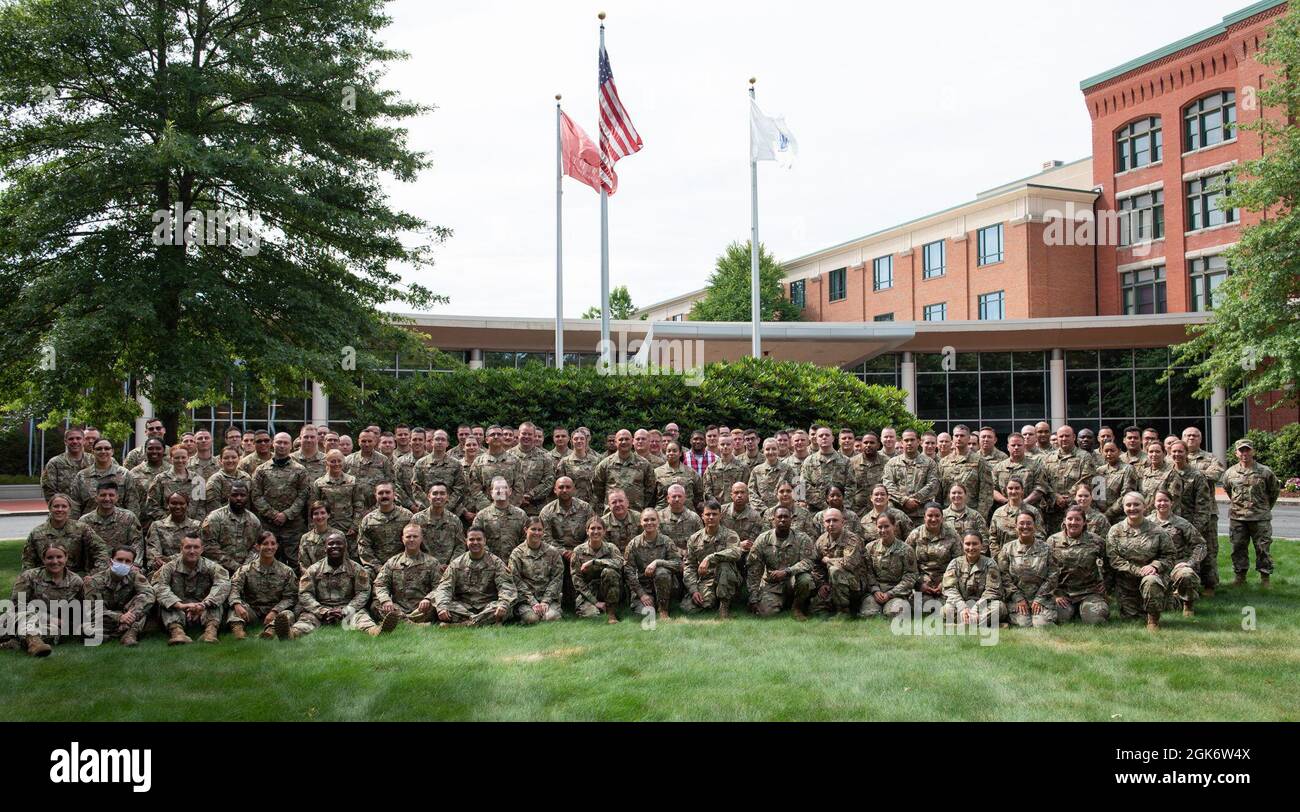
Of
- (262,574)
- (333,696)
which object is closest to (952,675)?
(333,696)

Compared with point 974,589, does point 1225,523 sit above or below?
below

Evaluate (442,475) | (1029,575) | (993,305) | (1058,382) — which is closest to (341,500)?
(442,475)

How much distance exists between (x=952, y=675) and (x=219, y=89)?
13.7 meters

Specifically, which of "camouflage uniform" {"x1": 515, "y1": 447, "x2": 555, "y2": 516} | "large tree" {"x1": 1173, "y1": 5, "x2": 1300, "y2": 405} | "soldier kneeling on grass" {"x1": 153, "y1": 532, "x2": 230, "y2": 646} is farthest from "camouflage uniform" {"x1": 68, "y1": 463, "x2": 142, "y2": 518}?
"large tree" {"x1": 1173, "y1": 5, "x2": 1300, "y2": 405}

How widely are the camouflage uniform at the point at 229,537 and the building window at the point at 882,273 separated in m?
43.9

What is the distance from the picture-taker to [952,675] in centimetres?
736

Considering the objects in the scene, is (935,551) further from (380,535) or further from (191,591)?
(191,591)

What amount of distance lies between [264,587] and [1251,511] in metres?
11.1

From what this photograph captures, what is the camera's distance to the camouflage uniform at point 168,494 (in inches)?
430

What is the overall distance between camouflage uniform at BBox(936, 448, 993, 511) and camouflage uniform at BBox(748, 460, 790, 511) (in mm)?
1907

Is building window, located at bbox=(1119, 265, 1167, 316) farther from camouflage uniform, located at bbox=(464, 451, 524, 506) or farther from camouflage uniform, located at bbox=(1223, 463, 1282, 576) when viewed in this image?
camouflage uniform, located at bbox=(464, 451, 524, 506)

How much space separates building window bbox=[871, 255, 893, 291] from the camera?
165 ft

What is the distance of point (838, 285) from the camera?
5431 cm

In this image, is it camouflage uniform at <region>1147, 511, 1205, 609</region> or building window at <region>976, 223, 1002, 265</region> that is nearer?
camouflage uniform at <region>1147, 511, 1205, 609</region>
